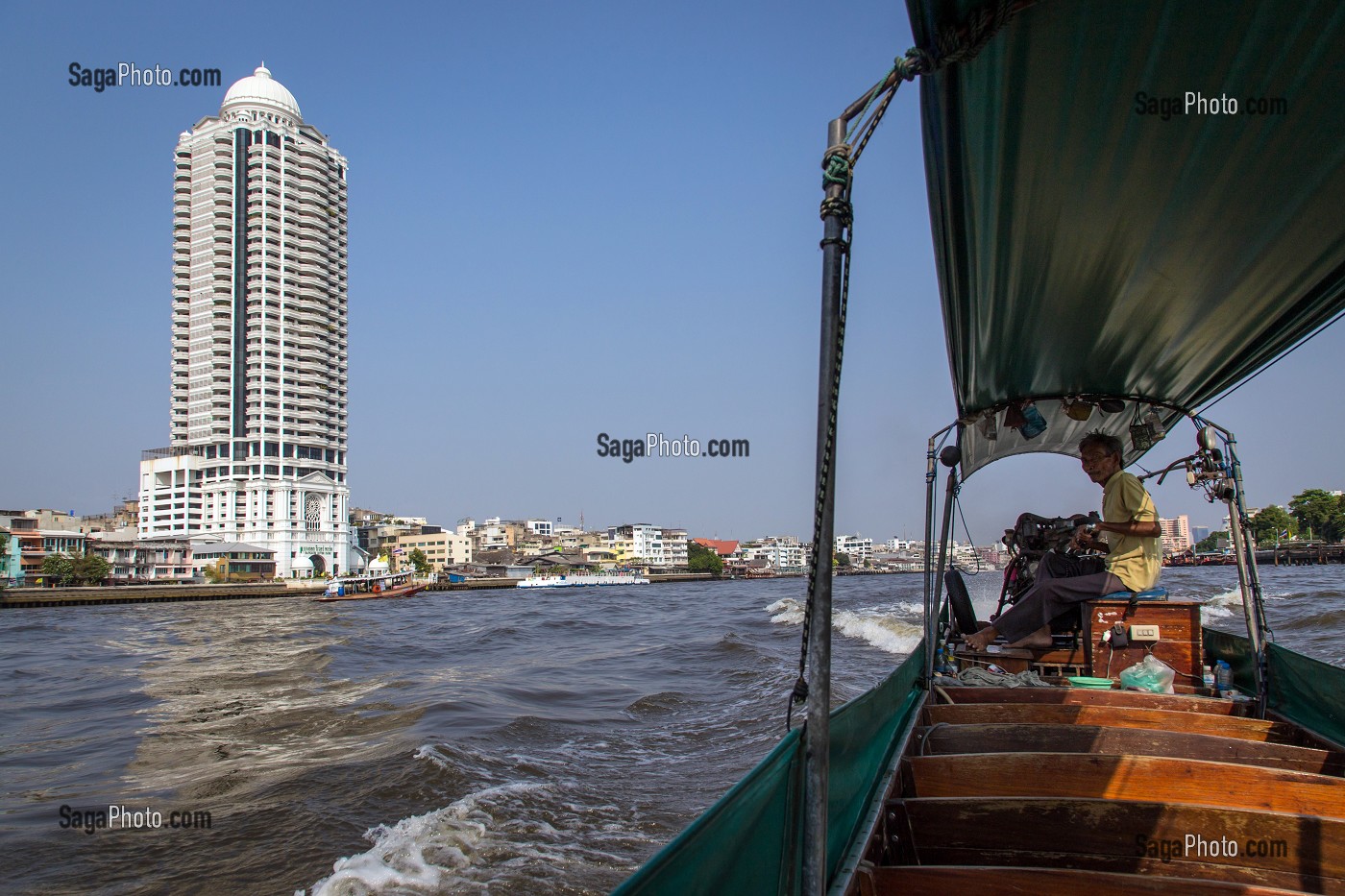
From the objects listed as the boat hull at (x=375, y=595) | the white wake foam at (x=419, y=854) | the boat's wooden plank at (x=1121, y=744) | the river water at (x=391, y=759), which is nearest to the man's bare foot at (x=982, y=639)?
the river water at (x=391, y=759)

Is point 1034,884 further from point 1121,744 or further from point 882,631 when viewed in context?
point 882,631

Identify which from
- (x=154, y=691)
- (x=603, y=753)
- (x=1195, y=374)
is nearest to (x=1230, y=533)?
(x=1195, y=374)

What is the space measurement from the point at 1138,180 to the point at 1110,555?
318cm

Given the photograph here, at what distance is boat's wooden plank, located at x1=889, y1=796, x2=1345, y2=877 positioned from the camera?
2.37 metres

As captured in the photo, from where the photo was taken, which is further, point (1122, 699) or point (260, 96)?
point (260, 96)

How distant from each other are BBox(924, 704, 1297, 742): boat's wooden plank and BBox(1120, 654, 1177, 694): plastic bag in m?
0.84

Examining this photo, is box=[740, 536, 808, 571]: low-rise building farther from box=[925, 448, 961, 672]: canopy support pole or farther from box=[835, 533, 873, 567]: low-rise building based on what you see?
box=[925, 448, 961, 672]: canopy support pole

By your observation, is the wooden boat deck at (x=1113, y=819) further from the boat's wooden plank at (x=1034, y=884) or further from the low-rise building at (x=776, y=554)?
the low-rise building at (x=776, y=554)

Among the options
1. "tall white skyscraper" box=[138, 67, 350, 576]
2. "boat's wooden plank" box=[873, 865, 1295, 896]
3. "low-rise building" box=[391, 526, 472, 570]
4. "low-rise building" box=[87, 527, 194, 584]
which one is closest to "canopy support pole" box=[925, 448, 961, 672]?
"boat's wooden plank" box=[873, 865, 1295, 896]

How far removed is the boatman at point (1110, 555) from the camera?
5016mm

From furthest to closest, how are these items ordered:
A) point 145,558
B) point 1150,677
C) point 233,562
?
1. point 145,558
2. point 233,562
3. point 1150,677

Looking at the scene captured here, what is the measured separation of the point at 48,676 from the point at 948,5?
18493mm

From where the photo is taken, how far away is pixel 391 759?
23.3ft

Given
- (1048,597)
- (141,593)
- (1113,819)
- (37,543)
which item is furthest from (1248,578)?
(37,543)
